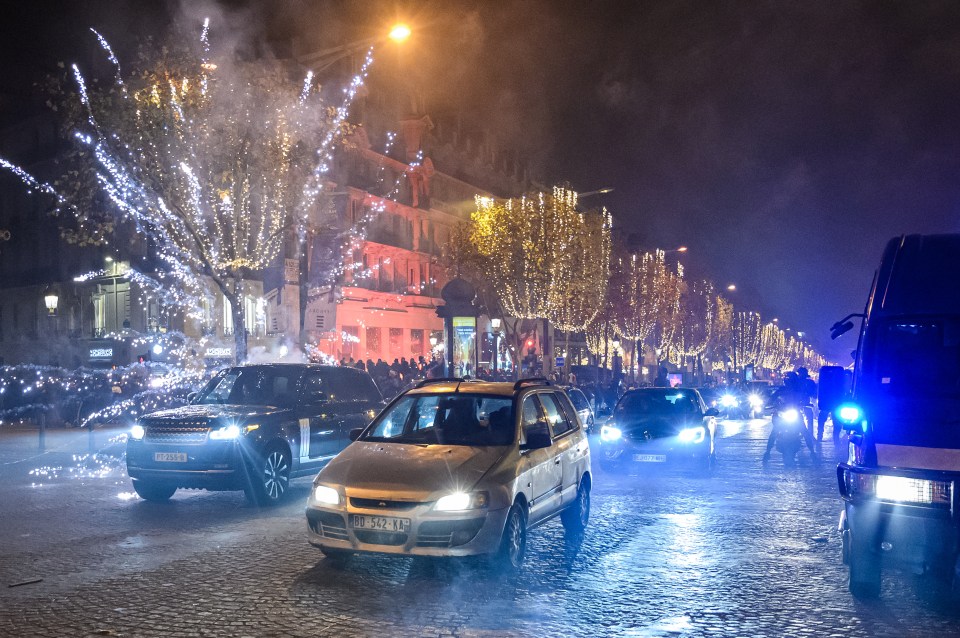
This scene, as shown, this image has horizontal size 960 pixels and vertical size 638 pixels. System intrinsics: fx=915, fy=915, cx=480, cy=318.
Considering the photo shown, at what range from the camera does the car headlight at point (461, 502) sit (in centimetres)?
735

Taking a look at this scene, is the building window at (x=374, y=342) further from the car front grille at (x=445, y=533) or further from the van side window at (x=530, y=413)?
the car front grille at (x=445, y=533)

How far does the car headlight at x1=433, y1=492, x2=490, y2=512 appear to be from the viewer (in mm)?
7352

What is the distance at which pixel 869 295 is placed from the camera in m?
7.99

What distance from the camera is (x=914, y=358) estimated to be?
7.18 metres

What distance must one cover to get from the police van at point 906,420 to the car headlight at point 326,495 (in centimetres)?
399

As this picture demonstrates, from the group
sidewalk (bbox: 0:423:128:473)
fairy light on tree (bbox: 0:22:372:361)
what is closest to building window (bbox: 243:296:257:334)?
sidewalk (bbox: 0:423:128:473)

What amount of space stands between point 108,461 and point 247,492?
8.07 metres

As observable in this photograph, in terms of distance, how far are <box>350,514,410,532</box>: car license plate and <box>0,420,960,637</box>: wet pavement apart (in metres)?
0.50

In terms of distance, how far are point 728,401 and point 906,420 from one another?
34.4m

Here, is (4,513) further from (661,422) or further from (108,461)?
(661,422)

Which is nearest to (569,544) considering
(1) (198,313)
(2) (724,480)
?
(2) (724,480)

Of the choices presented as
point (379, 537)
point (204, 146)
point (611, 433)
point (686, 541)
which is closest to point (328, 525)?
point (379, 537)

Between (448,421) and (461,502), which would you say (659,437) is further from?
(461,502)

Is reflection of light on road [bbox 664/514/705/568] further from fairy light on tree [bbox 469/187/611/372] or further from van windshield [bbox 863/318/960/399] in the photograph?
fairy light on tree [bbox 469/187/611/372]
